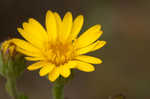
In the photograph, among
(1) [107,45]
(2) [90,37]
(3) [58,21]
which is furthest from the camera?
(1) [107,45]

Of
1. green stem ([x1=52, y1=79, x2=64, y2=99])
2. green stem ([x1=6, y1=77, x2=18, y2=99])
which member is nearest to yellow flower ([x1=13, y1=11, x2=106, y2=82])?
green stem ([x1=52, y1=79, x2=64, y2=99])

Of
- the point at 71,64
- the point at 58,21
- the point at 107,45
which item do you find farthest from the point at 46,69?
the point at 107,45

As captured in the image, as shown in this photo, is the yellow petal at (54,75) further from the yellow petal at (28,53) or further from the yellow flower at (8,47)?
the yellow flower at (8,47)

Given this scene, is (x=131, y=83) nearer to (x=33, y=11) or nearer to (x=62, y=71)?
(x=33, y=11)

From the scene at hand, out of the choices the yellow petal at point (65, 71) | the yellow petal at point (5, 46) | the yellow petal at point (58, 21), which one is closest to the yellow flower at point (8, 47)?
the yellow petal at point (5, 46)

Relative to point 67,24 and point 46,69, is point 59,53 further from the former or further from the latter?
point 46,69

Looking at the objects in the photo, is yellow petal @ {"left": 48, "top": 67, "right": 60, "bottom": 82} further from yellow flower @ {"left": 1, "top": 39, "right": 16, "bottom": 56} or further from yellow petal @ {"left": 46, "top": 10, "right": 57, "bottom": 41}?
yellow petal @ {"left": 46, "top": 10, "right": 57, "bottom": 41}

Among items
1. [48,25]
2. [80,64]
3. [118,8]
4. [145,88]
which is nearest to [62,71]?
[80,64]
